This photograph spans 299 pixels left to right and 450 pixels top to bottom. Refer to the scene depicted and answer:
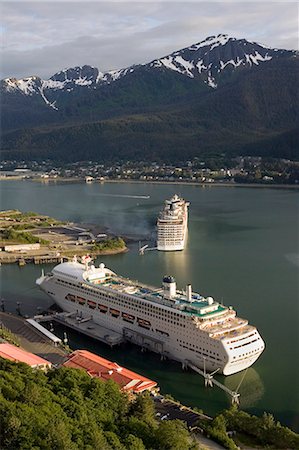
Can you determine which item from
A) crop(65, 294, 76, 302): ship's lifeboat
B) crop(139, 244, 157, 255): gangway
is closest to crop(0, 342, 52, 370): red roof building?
crop(65, 294, 76, 302): ship's lifeboat

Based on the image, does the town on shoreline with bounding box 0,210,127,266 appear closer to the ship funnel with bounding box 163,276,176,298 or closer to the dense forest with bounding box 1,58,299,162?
the ship funnel with bounding box 163,276,176,298

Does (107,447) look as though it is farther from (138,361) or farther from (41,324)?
(41,324)

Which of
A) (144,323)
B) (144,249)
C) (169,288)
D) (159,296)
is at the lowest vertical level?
(144,249)

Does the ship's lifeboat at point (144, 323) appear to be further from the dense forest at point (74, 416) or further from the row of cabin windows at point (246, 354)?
the dense forest at point (74, 416)

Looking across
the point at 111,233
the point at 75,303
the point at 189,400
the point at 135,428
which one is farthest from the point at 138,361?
the point at 111,233

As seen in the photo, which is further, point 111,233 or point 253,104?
point 253,104

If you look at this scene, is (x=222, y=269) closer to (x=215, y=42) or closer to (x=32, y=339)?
(x=32, y=339)

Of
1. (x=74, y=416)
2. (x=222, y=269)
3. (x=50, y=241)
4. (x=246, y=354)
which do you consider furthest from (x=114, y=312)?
(x=50, y=241)
